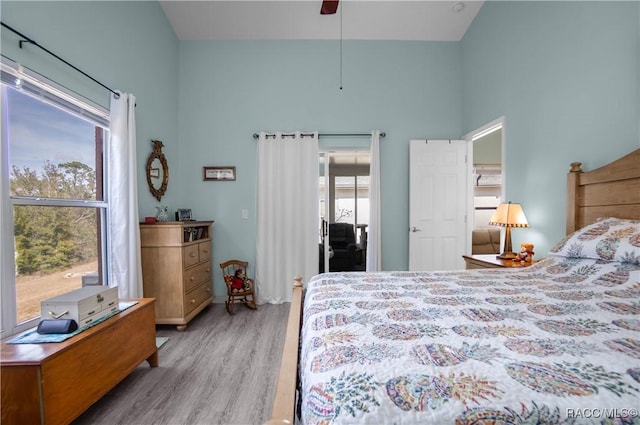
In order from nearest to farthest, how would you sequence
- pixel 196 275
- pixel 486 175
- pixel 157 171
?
1. pixel 196 275
2. pixel 157 171
3. pixel 486 175

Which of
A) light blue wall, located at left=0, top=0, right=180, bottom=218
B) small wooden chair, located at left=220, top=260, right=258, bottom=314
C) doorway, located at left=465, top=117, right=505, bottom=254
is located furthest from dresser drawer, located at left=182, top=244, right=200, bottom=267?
doorway, located at left=465, top=117, right=505, bottom=254

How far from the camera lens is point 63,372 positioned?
1285 mm

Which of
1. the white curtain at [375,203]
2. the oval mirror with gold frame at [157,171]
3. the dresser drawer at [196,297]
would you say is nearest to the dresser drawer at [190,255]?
the dresser drawer at [196,297]

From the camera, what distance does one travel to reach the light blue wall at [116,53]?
1621 millimetres

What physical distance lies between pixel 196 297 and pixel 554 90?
3.80 m

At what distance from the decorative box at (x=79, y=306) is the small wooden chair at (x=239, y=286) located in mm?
1494

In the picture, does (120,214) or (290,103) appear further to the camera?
(290,103)

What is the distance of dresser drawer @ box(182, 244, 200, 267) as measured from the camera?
8.64 feet

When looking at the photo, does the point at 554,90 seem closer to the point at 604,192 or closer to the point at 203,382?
the point at 604,192

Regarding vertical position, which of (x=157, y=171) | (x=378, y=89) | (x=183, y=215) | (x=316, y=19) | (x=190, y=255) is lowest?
(x=190, y=255)

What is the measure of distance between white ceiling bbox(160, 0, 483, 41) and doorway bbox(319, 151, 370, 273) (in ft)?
5.31

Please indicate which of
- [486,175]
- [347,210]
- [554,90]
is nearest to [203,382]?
[554,90]

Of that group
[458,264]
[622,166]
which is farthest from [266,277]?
[622,166]

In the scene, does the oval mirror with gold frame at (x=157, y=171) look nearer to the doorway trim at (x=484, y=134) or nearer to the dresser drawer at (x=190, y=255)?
the dresser drawer at (x=190, y=255)
